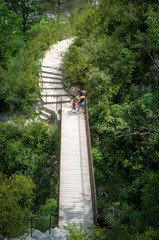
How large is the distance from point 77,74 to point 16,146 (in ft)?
21.0

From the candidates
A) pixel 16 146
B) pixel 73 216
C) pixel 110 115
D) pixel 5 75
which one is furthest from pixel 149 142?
pixel 5 75

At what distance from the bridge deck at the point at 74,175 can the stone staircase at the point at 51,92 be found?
155 cm

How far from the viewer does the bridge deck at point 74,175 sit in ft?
31.8

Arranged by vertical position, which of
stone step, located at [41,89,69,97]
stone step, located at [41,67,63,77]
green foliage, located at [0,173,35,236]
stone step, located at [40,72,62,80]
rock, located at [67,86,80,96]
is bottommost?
green foliage, located at [0,173,35,236]

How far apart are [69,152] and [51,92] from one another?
5.88 metres

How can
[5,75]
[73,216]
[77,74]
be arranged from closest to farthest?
[73,216], [77,74], [5,75]

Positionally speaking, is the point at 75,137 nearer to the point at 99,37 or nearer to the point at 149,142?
the point at 149,142

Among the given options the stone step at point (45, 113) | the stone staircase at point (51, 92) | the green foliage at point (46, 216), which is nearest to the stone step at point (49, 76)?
the stone staircase at point (51, 92)

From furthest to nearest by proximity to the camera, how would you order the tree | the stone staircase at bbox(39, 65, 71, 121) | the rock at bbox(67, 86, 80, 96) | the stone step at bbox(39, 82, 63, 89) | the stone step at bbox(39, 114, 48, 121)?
the tree → the stone step at bbox(39, 82, 63, 89) → the rock at bbox(67, 86, 80, 96) → the stone staircase at bbox(39, 65, 71, 121) → the stone step at bbox(39, 114, 48, 121)

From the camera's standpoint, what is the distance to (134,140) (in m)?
12.5

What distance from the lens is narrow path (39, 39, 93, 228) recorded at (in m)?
9.80

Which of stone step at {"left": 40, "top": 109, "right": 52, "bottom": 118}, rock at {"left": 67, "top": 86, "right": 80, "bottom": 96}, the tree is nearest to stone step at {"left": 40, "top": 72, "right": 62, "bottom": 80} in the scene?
rock at {"left": 67, "top": 86, "right": 80, "bottom": 96}

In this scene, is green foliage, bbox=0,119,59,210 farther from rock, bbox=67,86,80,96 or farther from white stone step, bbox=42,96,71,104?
rock, bbox=67,86,80,96

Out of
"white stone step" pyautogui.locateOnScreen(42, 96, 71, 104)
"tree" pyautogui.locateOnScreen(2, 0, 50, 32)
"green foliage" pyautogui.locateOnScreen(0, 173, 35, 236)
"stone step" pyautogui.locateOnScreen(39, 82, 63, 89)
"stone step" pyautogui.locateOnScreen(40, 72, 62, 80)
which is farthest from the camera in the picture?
"tree" pyautogui.locateOnScreen(2, 0, 50, 32)
